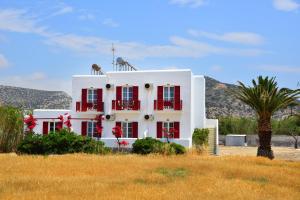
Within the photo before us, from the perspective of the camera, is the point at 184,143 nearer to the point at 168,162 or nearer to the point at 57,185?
the point at 168,162

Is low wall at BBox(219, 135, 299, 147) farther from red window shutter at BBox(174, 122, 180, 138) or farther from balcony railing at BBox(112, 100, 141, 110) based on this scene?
balcony railing at BBox(112, 100, 141, 110)

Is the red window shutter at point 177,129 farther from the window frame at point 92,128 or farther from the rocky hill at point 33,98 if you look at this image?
the rocky hill at point 33,98

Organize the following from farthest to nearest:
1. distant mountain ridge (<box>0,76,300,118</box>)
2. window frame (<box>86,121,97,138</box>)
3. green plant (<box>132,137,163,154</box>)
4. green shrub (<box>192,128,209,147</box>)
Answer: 1. distant mountain ridge (<box>0,76,300,118</box>)
2. window frame (<box>86,121,97,138</box>)
3. green shrub (<box>192,128,209,147</box>)
4. green plant (<box>132,137,163,154</box>)

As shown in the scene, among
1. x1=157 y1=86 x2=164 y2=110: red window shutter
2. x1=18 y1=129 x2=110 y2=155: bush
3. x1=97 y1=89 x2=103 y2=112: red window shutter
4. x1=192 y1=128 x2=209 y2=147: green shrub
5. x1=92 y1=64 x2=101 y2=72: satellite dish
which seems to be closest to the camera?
x1=18 y1=129 x2=110 y2=155: bush

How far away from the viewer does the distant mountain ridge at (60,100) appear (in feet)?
261

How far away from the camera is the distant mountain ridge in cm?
7962

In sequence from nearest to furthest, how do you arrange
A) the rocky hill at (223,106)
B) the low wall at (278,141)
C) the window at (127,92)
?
1. the window at (127,92)
2. the low wall at (278,141)
3. the rocky hill at (223,106)

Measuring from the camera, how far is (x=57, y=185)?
13.9 meters

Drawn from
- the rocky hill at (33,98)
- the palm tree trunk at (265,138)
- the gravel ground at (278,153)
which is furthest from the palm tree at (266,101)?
the rocky hill at (33,98)

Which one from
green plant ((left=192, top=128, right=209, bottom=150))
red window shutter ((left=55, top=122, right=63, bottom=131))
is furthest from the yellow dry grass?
green plant ((left=192, top=128, right=209, bottom=150))

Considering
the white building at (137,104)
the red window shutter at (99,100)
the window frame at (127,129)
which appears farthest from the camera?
the red window shutter at (99,100)

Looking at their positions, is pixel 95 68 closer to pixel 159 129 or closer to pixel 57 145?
pixel 159 129

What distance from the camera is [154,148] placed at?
2803 centimetres

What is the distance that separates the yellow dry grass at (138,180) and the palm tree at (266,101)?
980 centimetres
